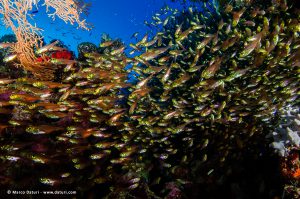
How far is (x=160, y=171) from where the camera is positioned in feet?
20.1

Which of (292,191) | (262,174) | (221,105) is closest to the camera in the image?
(292,191)

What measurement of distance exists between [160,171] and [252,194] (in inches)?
79.5

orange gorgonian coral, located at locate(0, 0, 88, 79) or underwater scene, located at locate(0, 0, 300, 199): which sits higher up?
orange gorgonian coral, located at locate(0, 0, 88, 79)

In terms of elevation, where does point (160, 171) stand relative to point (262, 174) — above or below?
above

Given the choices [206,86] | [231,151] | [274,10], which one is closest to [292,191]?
[231,151]

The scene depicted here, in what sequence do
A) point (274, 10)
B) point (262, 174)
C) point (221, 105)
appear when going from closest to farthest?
point (262, 174), point (221, 105), point (274, 10)

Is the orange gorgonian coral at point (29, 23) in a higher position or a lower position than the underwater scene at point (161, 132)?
higher

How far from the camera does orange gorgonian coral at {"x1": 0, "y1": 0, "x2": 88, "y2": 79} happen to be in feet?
23.6

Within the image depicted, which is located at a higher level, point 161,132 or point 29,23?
point 29,23

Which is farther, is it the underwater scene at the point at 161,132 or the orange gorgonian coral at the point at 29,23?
the orange gorgonian coral at the point at 29,23

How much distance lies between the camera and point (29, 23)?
7.49 meters

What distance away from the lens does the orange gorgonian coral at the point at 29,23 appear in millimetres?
7180

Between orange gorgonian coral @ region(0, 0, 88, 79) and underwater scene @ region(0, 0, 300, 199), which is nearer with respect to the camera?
underwater scene @ region(0, 0, 300, 199)

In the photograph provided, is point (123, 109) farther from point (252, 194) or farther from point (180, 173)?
point (252, 194)
